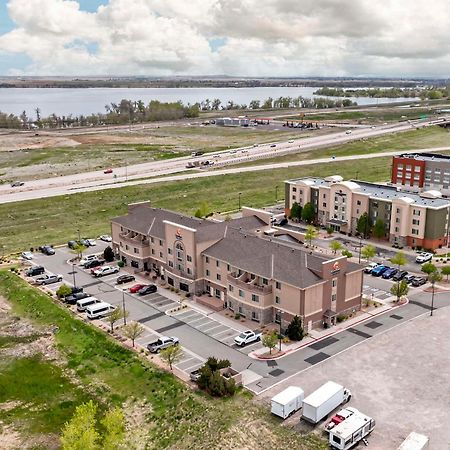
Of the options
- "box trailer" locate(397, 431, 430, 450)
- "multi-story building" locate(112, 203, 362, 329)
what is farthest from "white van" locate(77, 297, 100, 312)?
"box trailer" locate(397, 431, 430, 450)

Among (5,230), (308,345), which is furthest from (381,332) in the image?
(5,230)

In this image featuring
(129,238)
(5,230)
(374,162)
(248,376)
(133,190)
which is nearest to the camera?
(248,376)

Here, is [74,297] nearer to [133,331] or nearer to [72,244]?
[133,331]

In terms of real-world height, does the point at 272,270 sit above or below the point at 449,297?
above

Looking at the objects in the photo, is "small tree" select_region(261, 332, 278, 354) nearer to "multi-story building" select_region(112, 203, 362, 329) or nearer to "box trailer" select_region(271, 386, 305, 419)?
"multi-story building" select_region(112, 203, 362, 329)

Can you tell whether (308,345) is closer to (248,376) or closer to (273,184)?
(248,376)

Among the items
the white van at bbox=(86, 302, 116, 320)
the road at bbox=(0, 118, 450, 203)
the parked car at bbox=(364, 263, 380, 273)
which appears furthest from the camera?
the road at bbox=(0, 118, 450, 203)
